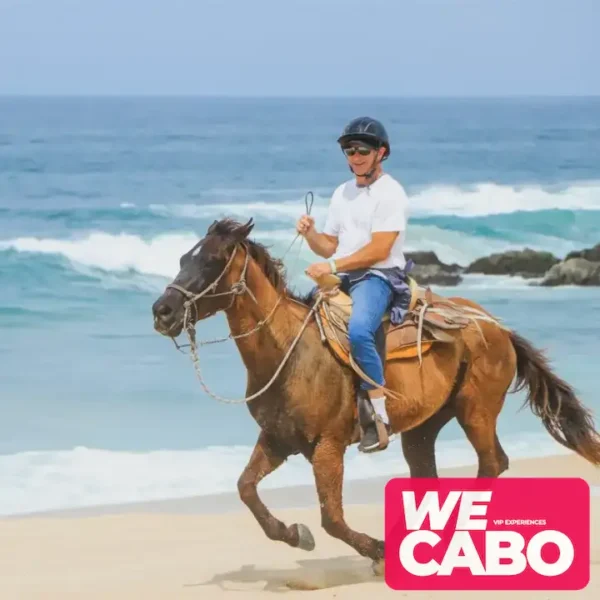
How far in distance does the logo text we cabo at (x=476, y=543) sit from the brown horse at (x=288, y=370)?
32 centimetres

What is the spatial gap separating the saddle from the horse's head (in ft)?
1.61

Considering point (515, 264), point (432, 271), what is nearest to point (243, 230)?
point (432, 271)

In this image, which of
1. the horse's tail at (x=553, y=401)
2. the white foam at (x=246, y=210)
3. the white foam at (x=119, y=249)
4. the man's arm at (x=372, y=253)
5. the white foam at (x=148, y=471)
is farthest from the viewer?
the white foam at (x=246, y=210)

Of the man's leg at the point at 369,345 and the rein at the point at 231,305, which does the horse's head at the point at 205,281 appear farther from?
the man's leg at the point at 369,345

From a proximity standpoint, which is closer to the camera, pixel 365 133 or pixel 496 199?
pixel 365 133

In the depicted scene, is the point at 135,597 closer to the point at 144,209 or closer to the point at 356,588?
the point at 356,588

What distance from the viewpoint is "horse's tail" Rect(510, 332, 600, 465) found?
753 cm

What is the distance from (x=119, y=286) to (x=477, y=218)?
12052 millimetres

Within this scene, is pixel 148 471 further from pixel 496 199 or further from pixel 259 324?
pixel 496 199

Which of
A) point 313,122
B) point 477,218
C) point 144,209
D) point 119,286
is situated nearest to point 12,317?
point 119,286

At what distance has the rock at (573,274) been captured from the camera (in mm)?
22328

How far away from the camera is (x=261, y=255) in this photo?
6516 mm

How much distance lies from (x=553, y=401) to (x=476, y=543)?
95 centimetres

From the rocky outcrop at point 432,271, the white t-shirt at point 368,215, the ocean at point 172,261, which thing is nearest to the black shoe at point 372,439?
the white t-shirt at point 368,215
